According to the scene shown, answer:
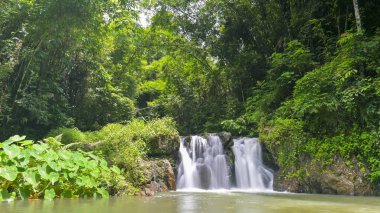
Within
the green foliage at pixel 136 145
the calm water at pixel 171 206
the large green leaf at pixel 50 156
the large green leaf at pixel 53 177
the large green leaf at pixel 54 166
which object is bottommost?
the calm water at pixel 171 206

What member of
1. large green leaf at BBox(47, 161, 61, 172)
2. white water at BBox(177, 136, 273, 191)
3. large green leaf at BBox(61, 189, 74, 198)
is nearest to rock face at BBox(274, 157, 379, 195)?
white water at BBox(177, 136, 273, 191)

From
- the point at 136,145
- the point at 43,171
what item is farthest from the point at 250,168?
the point at 43,171

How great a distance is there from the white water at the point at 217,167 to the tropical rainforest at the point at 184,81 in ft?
3.12

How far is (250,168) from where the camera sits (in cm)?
1207

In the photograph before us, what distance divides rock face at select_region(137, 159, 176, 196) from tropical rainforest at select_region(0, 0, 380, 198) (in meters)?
0.38

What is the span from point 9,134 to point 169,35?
393 inches

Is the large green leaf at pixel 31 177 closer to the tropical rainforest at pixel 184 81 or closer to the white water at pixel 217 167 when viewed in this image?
the tropical rainforest at pixel 184 81

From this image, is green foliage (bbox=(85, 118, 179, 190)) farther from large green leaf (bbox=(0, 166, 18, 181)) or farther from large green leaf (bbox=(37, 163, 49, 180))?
large green leaf (bbox=(0, 166, 18, 181))

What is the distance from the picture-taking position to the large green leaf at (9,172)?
5340mm

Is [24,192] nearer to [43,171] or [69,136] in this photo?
[43,171]

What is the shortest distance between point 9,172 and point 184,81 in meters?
15.9

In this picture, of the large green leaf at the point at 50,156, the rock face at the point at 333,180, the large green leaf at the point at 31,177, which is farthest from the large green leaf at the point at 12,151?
the rock face at the point at 333,180

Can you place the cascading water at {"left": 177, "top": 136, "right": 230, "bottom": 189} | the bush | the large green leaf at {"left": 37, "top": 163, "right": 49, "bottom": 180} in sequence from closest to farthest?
the large green leaf at {"left": 37, "top": 163, "right": 49, "bottom": 180}
the cascading water at {"left": 177, "top": 136, "right": 230, "bottom": 189}
the bush

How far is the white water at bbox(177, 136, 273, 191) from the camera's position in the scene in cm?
1156
